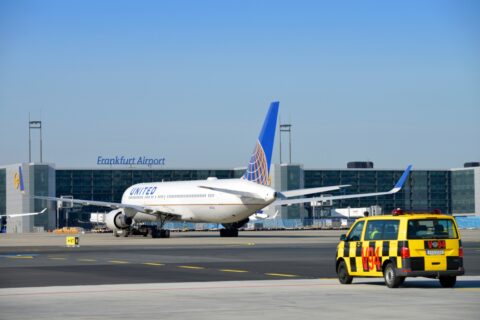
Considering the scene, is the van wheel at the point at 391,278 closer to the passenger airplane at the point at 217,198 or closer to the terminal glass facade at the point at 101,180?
the passenger airplane at the point at 217,198

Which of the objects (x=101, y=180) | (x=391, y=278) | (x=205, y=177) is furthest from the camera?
(x=205, y=177)

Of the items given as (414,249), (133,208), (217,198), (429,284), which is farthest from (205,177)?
(414,249)

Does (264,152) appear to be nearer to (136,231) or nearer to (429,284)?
(136,231)

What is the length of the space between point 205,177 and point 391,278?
15142 centimetres

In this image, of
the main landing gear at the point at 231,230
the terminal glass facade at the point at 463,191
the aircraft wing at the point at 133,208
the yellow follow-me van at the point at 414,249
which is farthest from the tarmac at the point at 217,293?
the terminal glass facade at the point at 463,191

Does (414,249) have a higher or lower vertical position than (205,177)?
lower

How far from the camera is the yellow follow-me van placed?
27141mm

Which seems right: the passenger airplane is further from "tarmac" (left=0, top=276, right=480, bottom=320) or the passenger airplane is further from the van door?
"tarmac" (left=0, top=276, right=480, bottom=320)

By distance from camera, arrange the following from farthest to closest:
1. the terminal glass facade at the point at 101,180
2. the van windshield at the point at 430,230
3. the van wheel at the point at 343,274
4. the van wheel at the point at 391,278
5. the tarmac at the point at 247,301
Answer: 1. the terminal glass facade at the point at 101,180
2. the van wheel at the point at 343,274
3. the van windshield at the point at 430,230
4. the van wheel at the point at 391,278
5. the tarmac at the point at 247,301

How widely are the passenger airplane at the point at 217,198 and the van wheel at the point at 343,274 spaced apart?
45.8 meters

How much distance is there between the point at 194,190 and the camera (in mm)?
84438

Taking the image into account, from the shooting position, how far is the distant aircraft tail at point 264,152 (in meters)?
80.2

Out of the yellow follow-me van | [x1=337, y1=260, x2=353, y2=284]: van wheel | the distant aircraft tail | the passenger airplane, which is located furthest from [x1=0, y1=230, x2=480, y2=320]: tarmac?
the distant aircraft tail

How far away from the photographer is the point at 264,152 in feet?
266
